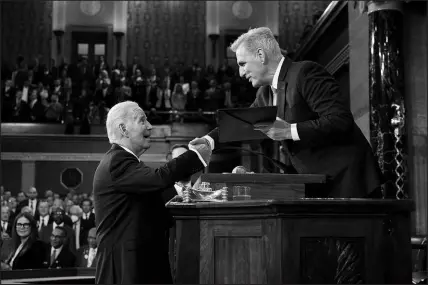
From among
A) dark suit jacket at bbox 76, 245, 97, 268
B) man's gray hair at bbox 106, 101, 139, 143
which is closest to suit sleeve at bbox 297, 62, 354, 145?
man's gray hair at bbox 106, 101, 139, 143

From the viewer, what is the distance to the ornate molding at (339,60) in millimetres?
10617

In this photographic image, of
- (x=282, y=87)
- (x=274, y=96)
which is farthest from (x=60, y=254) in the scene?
(x=282, y=87)

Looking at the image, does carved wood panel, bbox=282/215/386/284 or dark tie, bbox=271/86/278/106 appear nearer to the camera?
carved wood panel, bbox=282/215/386/284

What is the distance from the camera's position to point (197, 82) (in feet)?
56.5

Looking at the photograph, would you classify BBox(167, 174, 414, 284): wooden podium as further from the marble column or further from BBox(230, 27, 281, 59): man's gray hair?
the marble column

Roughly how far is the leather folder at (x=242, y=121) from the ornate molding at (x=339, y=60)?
816 cm

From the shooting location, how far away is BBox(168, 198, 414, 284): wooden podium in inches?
90.6

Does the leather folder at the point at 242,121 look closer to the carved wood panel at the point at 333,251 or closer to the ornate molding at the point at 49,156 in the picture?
the carved wood panel at the point at 333,251

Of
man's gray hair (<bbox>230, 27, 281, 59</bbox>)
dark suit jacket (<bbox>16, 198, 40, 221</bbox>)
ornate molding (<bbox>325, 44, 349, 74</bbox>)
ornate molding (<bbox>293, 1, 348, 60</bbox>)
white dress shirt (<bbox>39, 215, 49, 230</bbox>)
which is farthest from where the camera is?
dark suit jacket (<bbox>16, 198, 40, 221</bbox>)

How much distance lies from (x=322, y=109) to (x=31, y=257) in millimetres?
5507

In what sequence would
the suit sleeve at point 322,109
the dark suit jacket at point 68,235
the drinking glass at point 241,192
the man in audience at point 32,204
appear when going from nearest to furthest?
the drinking glass at point 241,192 < the suit sleeve at point 322,109 < the dark suit jacket at point 68,235 < the man in audience at point 32,204

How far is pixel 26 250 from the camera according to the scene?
7.84 meters

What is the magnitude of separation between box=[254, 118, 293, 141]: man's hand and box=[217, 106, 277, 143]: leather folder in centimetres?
2

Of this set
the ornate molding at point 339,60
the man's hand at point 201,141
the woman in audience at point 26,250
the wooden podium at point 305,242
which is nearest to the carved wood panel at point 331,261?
the wooden podium at point 305,242
